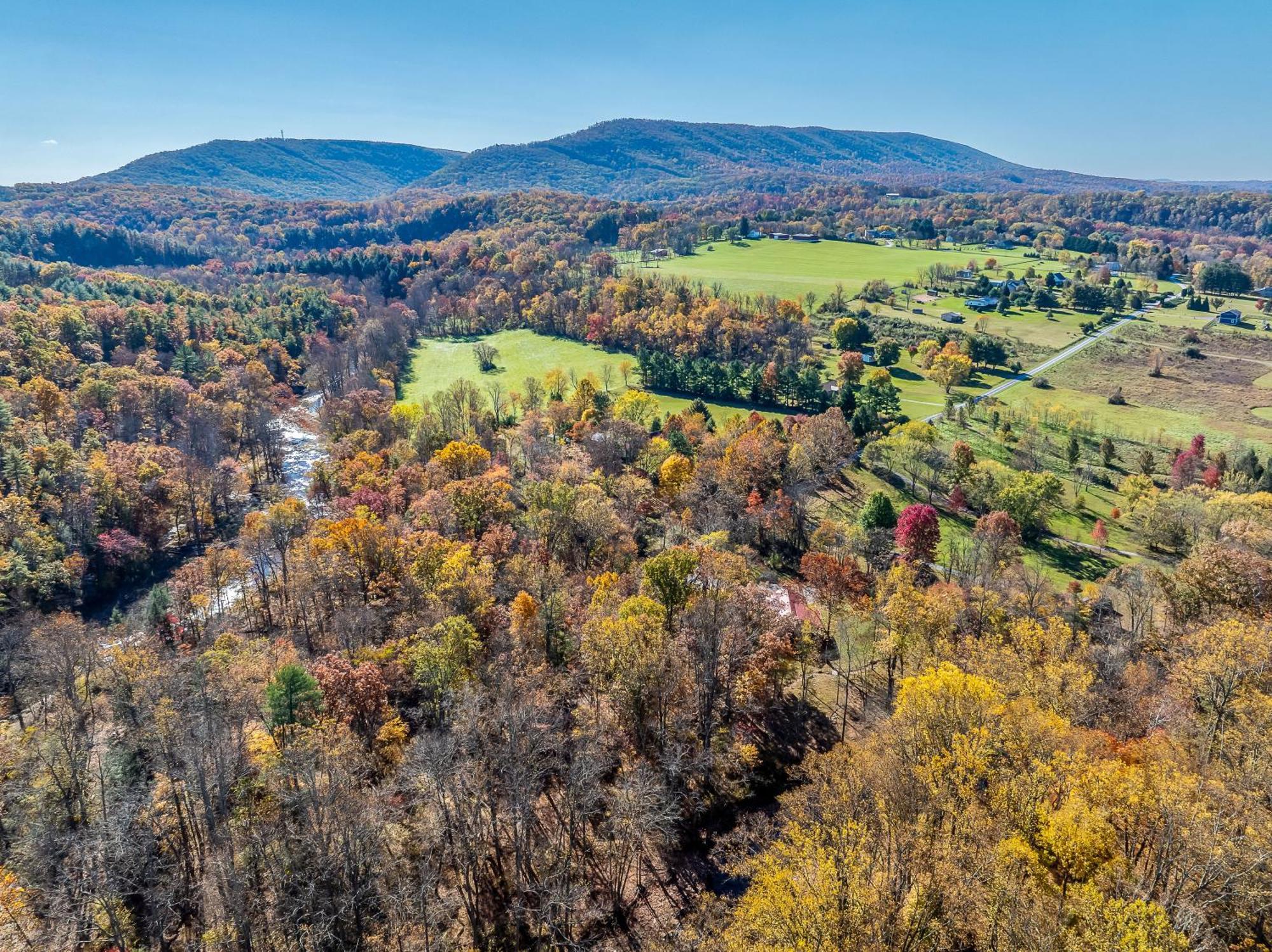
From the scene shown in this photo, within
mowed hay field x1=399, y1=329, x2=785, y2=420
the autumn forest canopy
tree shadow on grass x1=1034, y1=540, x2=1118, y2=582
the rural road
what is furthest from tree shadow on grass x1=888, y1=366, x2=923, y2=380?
tree shadow on grass x1=1034, y1=540, x2=1118, y2=582

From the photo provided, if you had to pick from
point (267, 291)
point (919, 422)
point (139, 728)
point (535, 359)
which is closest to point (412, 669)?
point (139, 728)

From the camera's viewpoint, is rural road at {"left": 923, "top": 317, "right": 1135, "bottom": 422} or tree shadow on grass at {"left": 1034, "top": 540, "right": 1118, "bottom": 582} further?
rural road at {"left": 923, "top": 317, "right": 1135, "bottom": 422}

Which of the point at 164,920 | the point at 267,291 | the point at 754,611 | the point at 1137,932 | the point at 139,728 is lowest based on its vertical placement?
the point at 164,920

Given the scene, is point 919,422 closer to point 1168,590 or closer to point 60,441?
point 1168,590

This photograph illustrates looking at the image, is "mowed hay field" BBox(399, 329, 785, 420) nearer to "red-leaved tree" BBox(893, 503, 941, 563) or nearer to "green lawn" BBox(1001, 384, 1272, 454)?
"green lawn" BBox(1001, 384, 1272, 454)

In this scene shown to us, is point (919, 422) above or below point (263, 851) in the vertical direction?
above

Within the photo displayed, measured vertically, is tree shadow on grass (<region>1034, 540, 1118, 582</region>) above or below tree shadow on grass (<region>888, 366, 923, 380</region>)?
below

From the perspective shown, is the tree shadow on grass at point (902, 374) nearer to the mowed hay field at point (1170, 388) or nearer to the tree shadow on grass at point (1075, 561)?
the mowed hay field at point (1170, 388)
